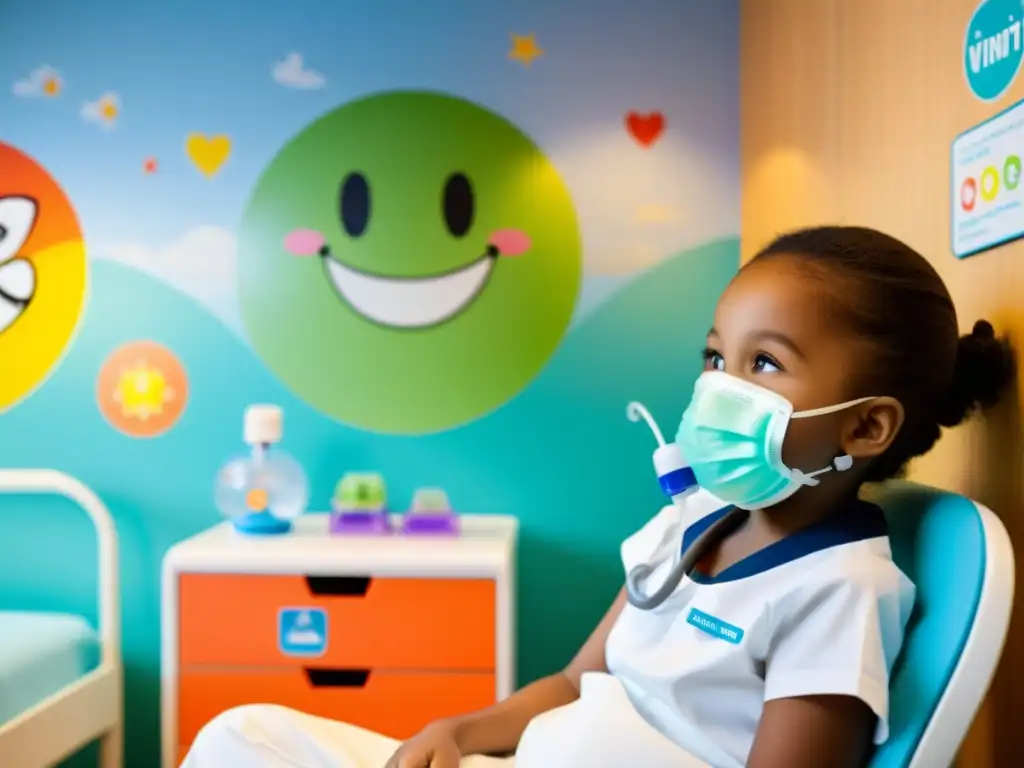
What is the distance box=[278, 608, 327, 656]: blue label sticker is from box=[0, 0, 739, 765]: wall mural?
452 millimetres

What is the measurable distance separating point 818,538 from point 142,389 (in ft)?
5.57

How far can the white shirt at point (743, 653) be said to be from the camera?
79 cm

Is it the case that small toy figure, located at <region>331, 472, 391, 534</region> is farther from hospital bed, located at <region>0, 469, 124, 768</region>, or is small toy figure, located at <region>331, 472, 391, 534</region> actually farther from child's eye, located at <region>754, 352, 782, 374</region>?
child's eye, located at <region>754, 352, 782, 374</region>

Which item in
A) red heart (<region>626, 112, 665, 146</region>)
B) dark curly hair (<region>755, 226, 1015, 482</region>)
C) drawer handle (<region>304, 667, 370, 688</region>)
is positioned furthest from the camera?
red heart (<region>626, 112, 665, 146</region>)

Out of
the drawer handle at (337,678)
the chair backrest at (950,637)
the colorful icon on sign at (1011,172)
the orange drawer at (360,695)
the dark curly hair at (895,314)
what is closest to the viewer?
the chair backrest at (950,637)

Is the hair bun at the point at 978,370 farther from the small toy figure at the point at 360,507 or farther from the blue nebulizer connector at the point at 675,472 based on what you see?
the small toy figure at the point at 360,507

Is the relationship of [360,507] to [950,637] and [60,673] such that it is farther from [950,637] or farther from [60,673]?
[950,637]

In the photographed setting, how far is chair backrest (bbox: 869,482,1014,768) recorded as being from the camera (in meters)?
0.76

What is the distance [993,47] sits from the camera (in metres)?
1.01

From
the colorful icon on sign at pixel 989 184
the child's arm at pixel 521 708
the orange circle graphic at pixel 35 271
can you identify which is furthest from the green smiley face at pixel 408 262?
the colorful icon on sign at pixel 989 184

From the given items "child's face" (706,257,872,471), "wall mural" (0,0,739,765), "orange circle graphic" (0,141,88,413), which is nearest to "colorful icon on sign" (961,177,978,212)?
"child's face" (706,257,872,471)

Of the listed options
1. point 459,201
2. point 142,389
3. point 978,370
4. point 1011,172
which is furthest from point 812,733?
point 142,389

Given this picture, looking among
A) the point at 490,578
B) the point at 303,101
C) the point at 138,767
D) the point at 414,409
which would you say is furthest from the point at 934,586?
the point at 138,767

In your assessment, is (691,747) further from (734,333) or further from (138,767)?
(138,767)
